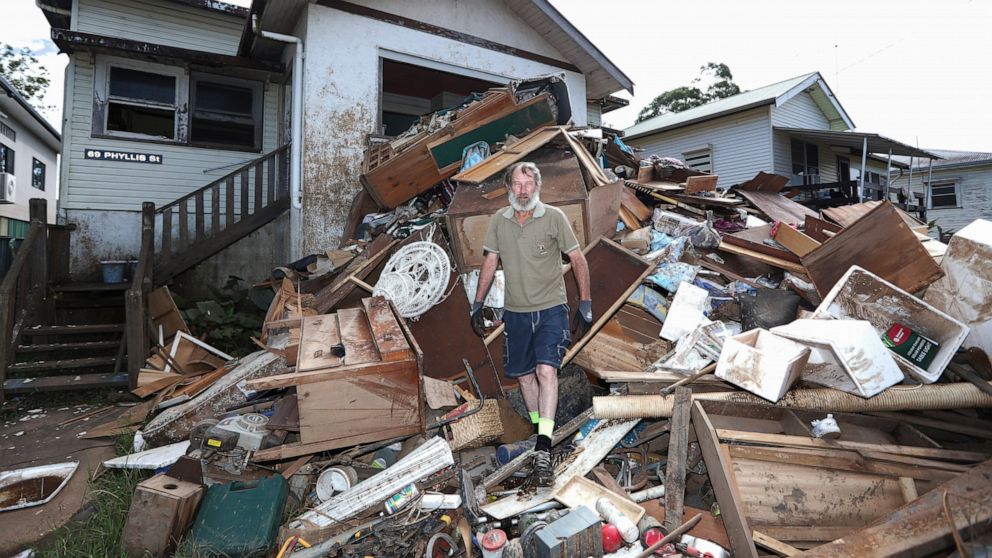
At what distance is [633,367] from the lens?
12.9 feet

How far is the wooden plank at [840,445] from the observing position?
8.87ft

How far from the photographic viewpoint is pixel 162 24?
8.36 metres

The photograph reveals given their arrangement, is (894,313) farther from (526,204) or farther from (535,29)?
(535,29)

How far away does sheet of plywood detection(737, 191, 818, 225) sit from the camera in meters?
6.07

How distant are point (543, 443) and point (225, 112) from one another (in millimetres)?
8586

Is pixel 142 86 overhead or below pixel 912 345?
overhead

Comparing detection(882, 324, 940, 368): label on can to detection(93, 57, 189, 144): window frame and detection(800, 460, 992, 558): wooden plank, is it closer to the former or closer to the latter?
detection(800, 460, 992, 558): wooden plank

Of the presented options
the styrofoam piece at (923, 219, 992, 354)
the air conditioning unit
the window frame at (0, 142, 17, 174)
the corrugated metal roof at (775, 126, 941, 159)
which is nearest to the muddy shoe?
the styrofoam piece at (923, 219, 992, 354)

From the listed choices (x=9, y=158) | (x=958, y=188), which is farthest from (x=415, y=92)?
(x=958, y=188)

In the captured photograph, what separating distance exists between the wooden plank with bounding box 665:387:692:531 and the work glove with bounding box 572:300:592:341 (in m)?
0.79

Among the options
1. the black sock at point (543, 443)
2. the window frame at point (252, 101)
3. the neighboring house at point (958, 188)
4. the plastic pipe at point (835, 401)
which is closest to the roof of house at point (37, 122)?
the window frame at point (252, 101)

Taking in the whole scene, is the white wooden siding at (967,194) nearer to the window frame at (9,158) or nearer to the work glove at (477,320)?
the work glove at (477,320)

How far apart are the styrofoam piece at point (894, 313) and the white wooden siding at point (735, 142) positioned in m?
12.8

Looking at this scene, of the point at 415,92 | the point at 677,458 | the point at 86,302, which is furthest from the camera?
the point at 415,92
